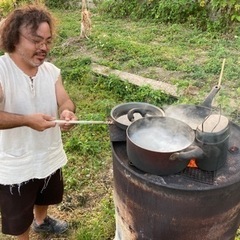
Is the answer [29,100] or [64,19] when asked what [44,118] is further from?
[64,19]

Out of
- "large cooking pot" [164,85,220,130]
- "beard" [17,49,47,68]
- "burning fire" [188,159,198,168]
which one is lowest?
"burning fire" [188,159,198,168]

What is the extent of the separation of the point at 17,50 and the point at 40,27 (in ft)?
0.74

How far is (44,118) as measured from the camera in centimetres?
231

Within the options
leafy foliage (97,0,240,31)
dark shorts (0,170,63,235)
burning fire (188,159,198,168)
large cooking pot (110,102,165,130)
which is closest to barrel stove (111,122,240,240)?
burning fire (188,159,198,168)

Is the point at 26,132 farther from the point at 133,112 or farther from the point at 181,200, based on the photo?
the point at 181,200

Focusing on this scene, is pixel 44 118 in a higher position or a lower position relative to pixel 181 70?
higher

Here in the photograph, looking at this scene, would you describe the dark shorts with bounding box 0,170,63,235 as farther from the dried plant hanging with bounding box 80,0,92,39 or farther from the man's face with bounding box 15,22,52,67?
the dried plant hanging with bounding box 80,0,92,39

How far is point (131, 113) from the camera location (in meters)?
2.32

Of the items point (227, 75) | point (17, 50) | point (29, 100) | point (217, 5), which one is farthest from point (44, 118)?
point (217, 5)

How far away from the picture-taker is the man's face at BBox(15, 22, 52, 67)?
232 cm

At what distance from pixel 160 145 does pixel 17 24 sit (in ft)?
4.20

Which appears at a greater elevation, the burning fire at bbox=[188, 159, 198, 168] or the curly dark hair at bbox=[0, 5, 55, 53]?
the curly dark hair at bbox=[0, 5, 55, 53]

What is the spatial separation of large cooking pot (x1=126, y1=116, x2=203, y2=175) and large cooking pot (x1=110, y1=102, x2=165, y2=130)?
0.13 m

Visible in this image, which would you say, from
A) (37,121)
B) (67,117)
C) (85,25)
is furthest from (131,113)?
(85,25)
